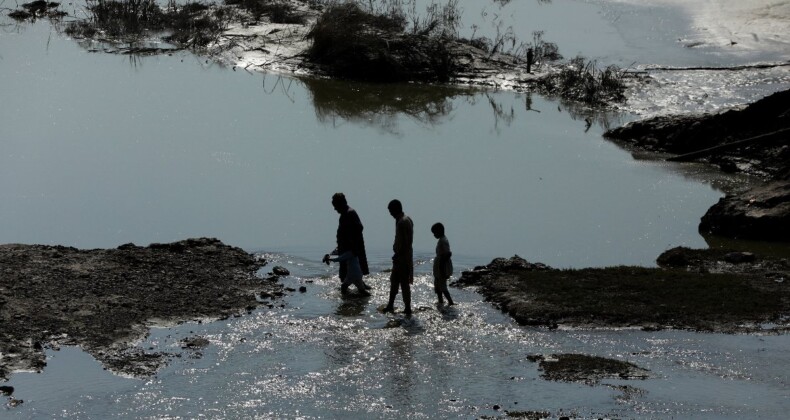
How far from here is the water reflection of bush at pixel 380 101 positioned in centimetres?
2602

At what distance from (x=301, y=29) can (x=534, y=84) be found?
20.6ft

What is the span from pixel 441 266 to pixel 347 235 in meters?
1.43

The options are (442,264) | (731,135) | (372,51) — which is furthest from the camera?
(372,51)

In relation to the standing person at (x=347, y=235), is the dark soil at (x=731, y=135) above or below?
above

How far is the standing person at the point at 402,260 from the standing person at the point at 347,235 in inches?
36.5

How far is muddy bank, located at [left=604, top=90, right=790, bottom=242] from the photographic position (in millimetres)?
19453

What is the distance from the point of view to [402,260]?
14.0m

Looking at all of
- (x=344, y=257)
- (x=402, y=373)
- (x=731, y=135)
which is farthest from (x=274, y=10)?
(x=402, y=373)

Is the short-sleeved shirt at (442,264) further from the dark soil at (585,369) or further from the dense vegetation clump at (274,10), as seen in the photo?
the dense vegetation clump at (274,10)

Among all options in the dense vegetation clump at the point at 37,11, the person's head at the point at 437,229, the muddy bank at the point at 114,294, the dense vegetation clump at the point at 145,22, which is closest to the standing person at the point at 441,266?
the person's head at the point at 437,229

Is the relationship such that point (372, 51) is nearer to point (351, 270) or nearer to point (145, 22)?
point (145, 22)

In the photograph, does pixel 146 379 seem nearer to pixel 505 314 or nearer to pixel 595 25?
pixel 505 314

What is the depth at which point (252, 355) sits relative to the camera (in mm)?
12289

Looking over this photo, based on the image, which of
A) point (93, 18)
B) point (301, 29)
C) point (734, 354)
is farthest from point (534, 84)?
point (734, 354)
